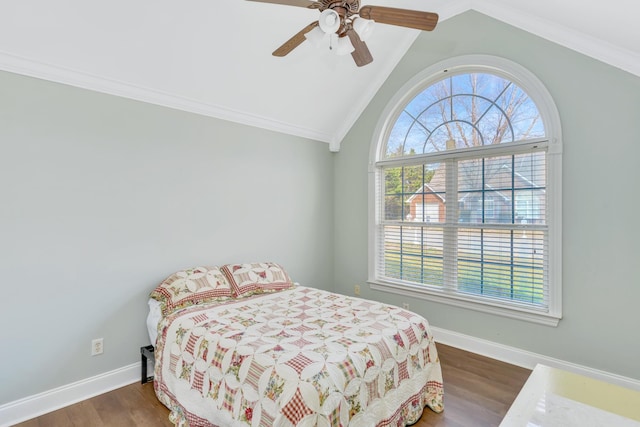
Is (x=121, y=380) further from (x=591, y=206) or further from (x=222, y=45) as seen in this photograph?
(x=591, y=206)

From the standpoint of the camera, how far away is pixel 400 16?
5.95 ft

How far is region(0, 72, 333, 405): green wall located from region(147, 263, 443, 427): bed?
327 mm

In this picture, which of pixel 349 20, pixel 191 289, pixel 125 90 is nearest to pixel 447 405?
pixel 191 289

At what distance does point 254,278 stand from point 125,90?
74.6 inches

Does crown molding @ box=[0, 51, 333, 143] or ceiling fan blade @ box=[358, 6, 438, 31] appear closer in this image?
ceiling fan blade @ box=[358, 6, 438, 31]

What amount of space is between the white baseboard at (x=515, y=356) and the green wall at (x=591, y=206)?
0.15 ft

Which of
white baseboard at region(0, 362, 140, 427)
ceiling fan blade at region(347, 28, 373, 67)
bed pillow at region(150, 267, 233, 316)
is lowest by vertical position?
white baseboard at region(0, 362, 140, 427)

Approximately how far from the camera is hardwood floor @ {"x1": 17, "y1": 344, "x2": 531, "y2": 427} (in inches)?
84.0

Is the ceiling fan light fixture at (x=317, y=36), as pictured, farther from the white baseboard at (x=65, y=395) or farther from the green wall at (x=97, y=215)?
the white baseboard at (x=65, y=395)

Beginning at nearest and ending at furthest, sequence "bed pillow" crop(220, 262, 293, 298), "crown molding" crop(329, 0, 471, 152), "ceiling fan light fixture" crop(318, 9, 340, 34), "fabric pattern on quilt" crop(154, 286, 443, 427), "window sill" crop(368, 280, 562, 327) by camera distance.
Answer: "fabric pattern on quilt" crop(154, 286, 443, 427)
"ceiling fan light fixture" crop(318, 9, 340, 34)
"window sill" crop(368, 280, 562, 327)
"bed pillow" crop(220, 262, 293, 298)
"crown molding" crop(329, 0, 471, 152)

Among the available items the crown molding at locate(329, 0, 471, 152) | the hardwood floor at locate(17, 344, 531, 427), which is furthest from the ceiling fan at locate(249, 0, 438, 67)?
the hardwood floor at locate(17, 344, 531, 427)

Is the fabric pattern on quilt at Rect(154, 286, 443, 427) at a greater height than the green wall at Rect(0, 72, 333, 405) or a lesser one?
lesser

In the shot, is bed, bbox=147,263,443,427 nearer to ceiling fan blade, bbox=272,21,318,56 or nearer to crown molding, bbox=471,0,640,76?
ceiling fan blade, bbox=272,21,318,56

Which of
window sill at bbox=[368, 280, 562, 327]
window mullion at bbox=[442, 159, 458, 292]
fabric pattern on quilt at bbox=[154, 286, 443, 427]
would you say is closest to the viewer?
fabric pattern on quilt at bbox=[154, 286, 443, 427]
